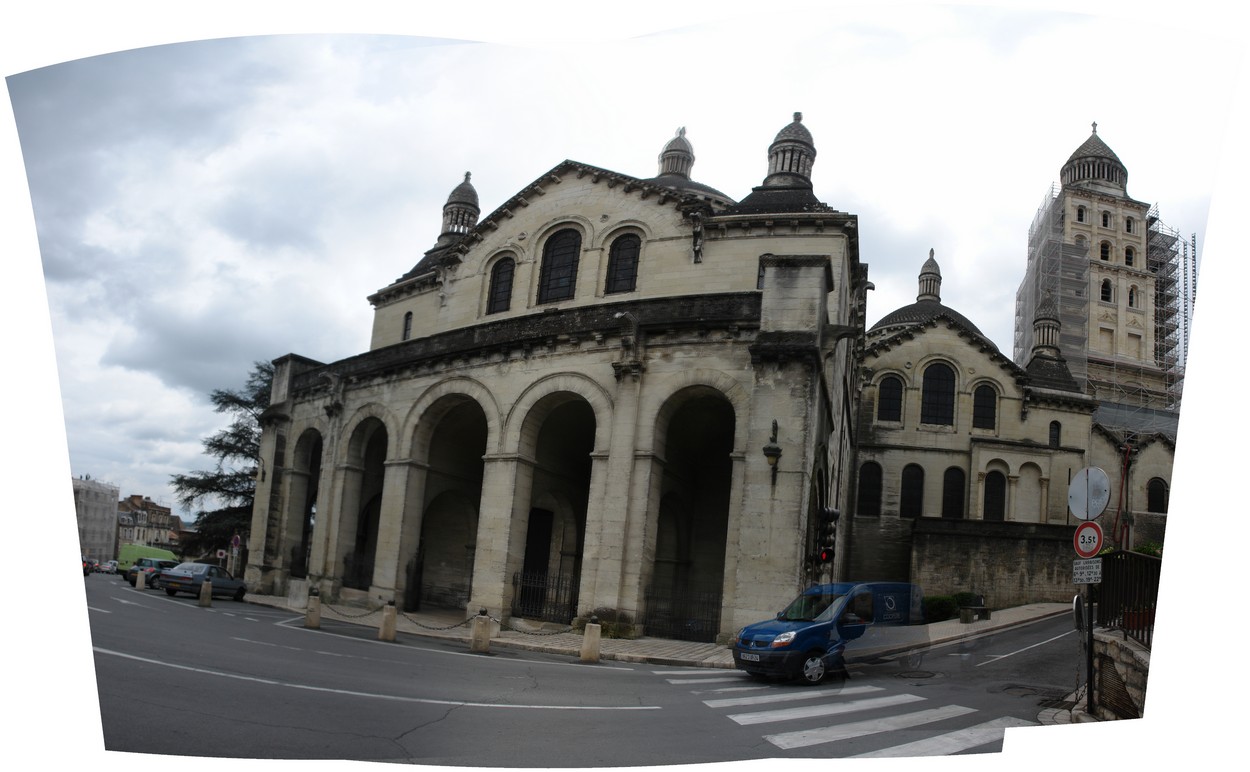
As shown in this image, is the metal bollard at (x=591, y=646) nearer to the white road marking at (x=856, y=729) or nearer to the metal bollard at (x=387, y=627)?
the metal bollard at (x=387, y=627)

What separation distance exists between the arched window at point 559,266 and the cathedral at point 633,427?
0.05m

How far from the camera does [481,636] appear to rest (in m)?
8.52

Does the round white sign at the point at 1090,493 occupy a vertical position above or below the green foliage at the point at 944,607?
above

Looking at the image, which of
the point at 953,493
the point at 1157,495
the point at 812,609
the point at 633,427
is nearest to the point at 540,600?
the point at 633,427

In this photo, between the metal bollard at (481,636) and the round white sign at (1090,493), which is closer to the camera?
the round white sign at (1090,493)

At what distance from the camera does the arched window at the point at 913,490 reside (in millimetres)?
33219

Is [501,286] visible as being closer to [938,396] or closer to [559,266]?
[559,266]

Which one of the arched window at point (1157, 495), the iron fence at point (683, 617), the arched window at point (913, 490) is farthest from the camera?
the arched window at point (913, 490)

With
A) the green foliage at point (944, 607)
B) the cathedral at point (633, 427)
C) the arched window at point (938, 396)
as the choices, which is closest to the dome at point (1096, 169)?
the cathedral at point (633, 427)

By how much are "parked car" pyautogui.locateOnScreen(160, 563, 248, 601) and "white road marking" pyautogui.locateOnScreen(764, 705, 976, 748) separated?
8586 mm

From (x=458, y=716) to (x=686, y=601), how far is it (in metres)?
12.7

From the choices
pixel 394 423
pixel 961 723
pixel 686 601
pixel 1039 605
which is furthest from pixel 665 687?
pixel 394 423

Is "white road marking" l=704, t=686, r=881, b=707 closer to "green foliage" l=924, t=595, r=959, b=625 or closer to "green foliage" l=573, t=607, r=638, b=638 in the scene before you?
"green foliage" l=924, t=595, r=959, b=625

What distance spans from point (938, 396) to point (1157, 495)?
97.6 ft
